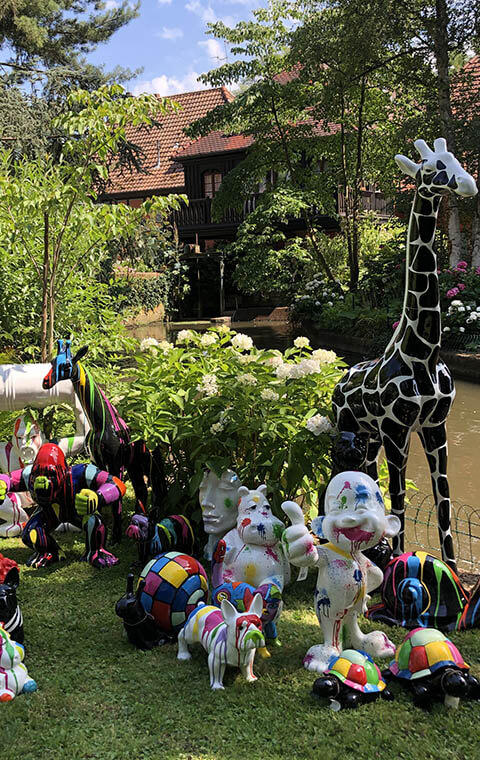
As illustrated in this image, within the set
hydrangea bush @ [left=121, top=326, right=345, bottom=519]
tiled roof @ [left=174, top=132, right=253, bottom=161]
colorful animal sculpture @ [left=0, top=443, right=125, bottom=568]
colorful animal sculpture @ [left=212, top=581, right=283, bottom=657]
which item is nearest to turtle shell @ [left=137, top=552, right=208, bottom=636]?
colorful animal sculpture @ [left=212, top=581, right=283, bottom=657]

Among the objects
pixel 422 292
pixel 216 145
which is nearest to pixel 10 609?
pixel 422 292

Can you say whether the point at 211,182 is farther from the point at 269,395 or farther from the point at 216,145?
the point at 269,395

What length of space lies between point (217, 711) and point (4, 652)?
1.00 metres

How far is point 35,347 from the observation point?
6316 mm

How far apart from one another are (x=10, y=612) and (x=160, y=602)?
74 cm

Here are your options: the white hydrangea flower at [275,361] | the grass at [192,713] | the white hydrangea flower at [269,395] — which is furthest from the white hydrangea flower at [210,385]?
the grass at [192,713]

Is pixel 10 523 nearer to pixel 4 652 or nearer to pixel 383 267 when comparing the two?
pixel 4 652

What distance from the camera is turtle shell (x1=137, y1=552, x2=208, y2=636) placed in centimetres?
335

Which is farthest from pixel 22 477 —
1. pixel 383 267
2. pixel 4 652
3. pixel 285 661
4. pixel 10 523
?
pixel 383 267

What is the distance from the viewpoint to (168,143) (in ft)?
98.5

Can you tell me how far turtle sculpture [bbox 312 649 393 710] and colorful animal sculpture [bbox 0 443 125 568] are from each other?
77.6 inches

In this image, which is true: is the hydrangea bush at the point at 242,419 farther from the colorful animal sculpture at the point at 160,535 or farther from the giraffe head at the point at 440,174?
the giraffe head at the point at 440,174

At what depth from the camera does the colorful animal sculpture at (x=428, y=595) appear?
3.32 m

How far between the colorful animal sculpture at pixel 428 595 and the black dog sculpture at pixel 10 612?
6.32 feet
